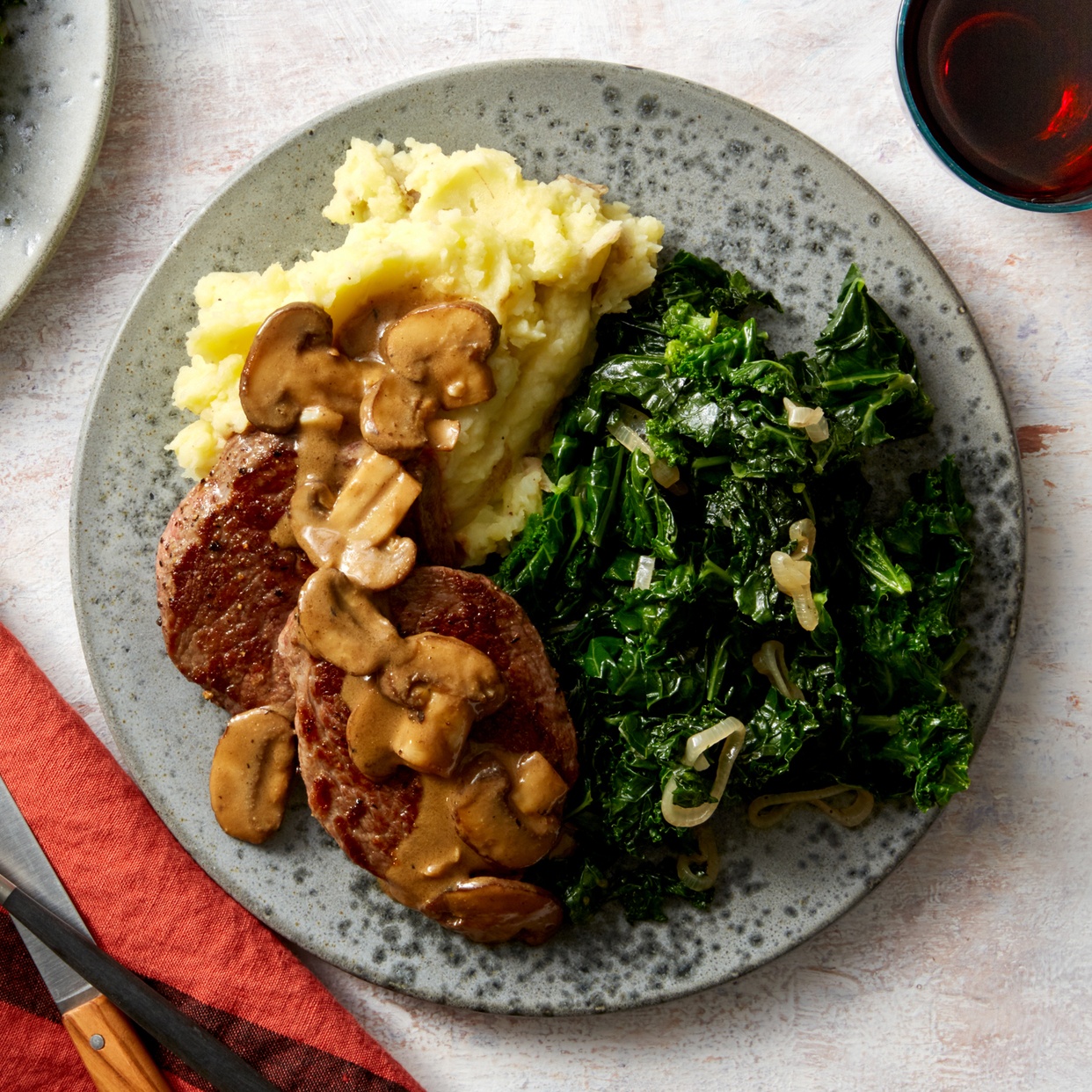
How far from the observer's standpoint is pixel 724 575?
11.7ft

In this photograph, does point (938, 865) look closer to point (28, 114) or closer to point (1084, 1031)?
point (1084, 1031)

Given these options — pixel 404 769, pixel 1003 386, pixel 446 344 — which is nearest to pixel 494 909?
pixel 404 769

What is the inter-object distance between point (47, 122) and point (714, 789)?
3872 mm

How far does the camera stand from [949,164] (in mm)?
3520

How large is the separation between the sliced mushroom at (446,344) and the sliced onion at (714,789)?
159 cm

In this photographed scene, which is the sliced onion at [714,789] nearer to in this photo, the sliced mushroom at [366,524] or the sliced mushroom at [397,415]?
the sliced mushroom at [366,524]

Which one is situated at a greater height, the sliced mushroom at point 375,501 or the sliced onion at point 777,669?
the sliced mushroom at point 375,501

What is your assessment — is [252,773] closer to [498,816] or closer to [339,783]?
[339,783]

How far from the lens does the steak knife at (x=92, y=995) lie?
381 centimetres

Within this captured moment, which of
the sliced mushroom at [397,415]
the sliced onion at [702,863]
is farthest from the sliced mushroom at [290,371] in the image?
the sliced onion at [702,863]

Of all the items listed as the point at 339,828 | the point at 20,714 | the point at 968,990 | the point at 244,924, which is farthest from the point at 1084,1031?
the point at 20,714

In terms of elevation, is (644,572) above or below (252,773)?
above

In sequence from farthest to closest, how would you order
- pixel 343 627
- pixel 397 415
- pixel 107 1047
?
1. pixel 107 1047
2. pixel 397 415
3. pixel 343 627

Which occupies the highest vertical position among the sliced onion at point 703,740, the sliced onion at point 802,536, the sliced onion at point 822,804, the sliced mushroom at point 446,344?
the sliced mushroom at point 446,344
